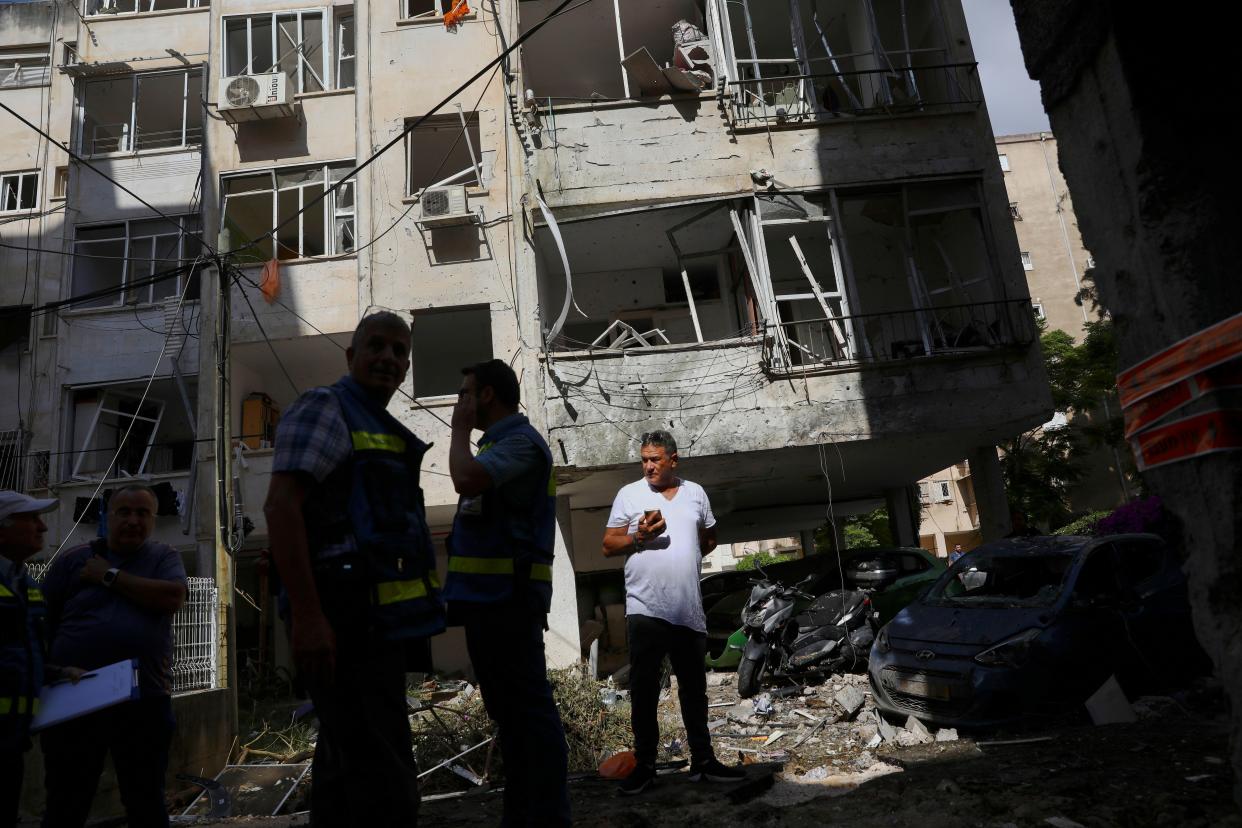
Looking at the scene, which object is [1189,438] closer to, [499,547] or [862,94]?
[499,547]

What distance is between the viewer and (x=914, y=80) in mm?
13281

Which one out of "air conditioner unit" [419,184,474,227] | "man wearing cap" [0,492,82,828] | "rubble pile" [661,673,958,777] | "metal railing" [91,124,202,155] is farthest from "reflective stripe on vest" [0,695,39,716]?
"metal railing" [91,124,202,155]

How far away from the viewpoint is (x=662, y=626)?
4359 millimetres

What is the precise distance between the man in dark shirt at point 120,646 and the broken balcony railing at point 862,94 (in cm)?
1058

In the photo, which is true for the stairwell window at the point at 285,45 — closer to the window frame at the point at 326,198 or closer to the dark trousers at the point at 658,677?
the window frame at the point at 326,198

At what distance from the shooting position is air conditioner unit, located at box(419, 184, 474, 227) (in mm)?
13383

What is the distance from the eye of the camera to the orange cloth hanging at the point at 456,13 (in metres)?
14.5

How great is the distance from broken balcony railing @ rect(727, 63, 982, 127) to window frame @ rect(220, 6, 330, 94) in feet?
28.0

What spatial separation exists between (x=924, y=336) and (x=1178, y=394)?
9486mm

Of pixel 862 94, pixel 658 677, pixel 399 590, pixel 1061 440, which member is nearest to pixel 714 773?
pixel 658 677

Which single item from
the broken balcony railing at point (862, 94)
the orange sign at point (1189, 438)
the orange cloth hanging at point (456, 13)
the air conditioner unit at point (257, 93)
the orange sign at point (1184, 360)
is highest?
the orange cloth hanging at point (456, 13)

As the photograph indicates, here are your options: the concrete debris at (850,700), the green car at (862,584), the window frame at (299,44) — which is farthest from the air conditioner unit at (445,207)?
the concrete debris at (850,700)

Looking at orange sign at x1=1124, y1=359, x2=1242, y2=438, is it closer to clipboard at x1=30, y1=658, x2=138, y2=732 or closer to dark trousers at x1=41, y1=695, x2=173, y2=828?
clipboard at x1=30, y1=658, x2=138, y2=732

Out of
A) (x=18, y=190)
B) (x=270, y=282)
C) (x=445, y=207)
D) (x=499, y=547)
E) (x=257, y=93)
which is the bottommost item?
(x=499, y=547)
